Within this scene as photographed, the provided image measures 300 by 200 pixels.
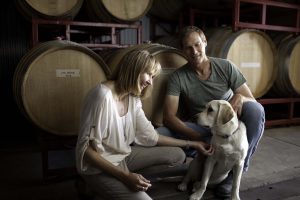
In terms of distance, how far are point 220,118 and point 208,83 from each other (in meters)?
0.56

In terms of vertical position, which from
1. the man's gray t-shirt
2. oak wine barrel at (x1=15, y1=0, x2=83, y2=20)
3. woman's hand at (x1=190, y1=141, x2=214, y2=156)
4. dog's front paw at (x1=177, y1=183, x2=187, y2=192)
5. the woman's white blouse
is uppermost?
oak wine barrel at (x1=15, y1=0, x2=83, y2=20)

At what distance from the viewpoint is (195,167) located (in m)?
2.37

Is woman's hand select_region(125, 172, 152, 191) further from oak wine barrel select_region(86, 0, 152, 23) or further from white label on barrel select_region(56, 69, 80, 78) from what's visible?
oak wine barrel select_region(86, 0, 152, 23)

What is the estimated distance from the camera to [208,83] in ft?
8.34

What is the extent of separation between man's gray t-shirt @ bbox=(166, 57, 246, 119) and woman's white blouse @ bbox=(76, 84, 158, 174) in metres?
0.68

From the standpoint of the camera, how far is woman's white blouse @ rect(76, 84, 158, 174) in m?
1.73

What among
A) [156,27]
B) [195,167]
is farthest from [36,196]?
[156,27]

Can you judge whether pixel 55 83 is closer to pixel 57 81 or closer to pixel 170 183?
pixel 57 81

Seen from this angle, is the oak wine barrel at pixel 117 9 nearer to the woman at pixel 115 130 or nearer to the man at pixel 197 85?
the man at pixel 197 85

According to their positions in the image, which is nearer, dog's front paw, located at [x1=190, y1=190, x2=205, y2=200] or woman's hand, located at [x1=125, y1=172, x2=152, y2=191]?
woman's hand, located at [x1=125, y1=172, x2=152, y2=191]

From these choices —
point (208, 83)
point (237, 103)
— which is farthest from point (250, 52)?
point (237, 103)

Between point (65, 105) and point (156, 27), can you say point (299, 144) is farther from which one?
point (156, 27)

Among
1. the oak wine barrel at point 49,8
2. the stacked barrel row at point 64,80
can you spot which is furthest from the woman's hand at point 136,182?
the oak wine barrel at point 49,8

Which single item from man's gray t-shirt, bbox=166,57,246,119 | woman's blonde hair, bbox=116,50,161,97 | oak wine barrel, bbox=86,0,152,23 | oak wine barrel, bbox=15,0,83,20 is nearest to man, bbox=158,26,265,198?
man's gray t-shirt, bbox=166,57,246,119
